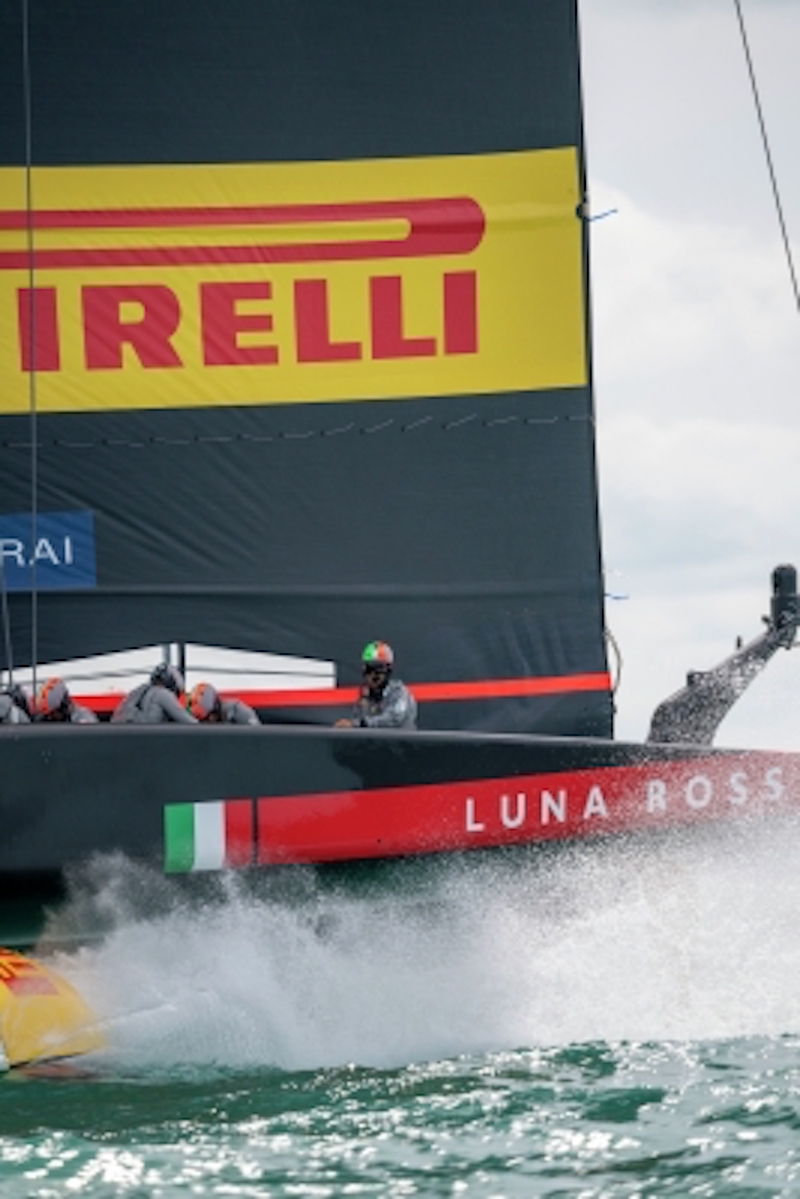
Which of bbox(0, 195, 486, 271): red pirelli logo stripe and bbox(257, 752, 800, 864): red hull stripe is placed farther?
bbox(0, 195, 486, 271): red pirelli logo stripe

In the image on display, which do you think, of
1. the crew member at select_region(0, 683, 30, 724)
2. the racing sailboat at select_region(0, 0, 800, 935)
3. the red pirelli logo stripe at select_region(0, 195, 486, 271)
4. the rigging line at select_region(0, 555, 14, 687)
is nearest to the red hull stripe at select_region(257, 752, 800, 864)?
the racing sailboat at select_region(0, 0, 800, 935)

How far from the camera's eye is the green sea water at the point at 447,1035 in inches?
207

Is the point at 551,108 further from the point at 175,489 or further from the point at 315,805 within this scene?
the point at 315,805

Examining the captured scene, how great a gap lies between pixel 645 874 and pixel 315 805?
116 cm

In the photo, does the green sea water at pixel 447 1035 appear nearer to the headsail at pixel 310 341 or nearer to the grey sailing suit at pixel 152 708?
the grey sailing suit at pixel 152 708

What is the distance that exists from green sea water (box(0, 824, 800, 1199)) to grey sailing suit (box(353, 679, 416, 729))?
3.01ft

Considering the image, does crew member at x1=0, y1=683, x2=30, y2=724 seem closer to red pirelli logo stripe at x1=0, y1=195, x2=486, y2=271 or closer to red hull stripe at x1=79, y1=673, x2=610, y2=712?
red hull stripe at x1=79, y1=673, x2=610, y2=712

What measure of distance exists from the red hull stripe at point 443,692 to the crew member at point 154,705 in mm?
657

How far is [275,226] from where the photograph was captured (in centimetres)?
880

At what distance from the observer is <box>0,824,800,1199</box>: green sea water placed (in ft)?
17.2

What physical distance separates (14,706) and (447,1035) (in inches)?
79.6

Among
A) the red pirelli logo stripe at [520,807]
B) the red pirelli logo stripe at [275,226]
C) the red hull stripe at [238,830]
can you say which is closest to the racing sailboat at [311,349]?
the red pirelli logo stripe at [275,226]

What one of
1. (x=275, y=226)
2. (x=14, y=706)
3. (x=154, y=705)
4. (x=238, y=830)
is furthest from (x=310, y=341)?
(x=238, y=830)

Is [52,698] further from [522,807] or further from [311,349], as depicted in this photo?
[311,349]
